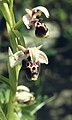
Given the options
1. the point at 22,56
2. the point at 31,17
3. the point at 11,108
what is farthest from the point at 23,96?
the point at 31,17

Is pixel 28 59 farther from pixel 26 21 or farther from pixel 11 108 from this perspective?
pixel 11 108

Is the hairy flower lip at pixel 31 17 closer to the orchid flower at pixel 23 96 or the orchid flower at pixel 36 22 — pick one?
the orchid flower at pixel 36 22

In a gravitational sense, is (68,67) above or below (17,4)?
below

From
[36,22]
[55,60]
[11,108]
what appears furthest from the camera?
[55,60]

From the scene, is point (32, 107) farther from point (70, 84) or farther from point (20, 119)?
point (70, 84)

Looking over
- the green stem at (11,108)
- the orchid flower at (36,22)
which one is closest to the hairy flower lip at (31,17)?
the orchid flower at (36,22)

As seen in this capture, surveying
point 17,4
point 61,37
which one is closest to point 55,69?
point 61,37

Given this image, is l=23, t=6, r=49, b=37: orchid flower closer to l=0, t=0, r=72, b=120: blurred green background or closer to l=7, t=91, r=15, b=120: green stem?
l=7, t=91, r=15, b=120: green stem

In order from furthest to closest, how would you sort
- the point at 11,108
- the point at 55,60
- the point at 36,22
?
the point at 55,60 < the point at 11,108 < the point at 36,22
